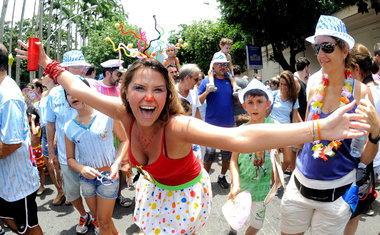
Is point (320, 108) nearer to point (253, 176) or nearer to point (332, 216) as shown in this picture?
point (332, 216)

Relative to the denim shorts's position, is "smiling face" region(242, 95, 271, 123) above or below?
above

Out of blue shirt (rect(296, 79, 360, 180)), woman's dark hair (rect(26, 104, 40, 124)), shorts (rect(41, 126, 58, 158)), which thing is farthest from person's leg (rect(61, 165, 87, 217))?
woman's dark hair (rect(26, 104, 40, 124))

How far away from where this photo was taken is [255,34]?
14.2 metres

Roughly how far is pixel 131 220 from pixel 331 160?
2.95 m

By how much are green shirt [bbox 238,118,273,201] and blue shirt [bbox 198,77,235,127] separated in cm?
236

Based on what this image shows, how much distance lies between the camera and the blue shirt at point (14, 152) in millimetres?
2582

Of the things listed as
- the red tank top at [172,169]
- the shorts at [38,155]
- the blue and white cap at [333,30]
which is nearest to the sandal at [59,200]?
the shorts at [38,155]

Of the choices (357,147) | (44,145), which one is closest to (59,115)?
(44,145)

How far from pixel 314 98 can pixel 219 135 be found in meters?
1.20

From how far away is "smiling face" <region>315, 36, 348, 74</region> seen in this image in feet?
7.26

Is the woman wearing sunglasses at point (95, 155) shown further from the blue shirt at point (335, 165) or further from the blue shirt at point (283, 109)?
the blue shirt at point (283, 109)

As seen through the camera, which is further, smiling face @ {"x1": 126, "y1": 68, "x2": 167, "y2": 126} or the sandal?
the sandal

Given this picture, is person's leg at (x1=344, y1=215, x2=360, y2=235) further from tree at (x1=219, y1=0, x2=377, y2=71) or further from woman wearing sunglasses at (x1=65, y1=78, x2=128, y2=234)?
tree at (x1=219, y1=0, x2=377, y2=71)

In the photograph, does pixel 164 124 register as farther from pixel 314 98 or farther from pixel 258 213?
pixel 258 213
